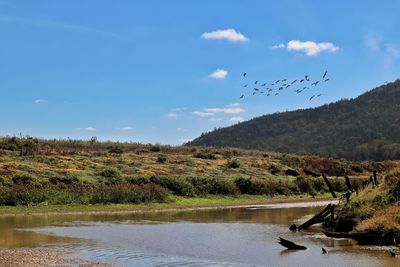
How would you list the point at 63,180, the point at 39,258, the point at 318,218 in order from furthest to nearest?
the point at 63,180
the point at 318,218
the point at 39,258

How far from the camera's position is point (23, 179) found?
5078cm

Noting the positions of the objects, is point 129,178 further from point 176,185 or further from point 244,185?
point 244,185

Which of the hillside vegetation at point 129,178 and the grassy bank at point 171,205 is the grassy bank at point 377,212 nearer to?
the hillside vegetation at point 129,178

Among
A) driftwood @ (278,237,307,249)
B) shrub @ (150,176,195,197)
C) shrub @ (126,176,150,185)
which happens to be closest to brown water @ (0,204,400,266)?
driftwood @ (278,237,307,249)

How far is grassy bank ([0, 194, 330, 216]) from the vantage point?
44500mm

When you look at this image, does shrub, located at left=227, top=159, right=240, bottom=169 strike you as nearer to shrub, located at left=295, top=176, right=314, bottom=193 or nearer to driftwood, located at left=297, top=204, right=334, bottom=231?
shrub, located at left=295, top=176, right=314, bottom=193

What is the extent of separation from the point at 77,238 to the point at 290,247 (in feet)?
36.7

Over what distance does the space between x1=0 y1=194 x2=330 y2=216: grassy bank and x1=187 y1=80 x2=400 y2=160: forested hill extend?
81990 millimetres

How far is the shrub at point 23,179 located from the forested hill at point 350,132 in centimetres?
10269

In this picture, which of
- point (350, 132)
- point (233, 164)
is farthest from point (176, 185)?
point (350, 132)

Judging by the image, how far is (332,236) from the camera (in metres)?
29.7

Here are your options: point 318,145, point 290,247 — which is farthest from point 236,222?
point 318,145

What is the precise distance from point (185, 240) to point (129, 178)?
29.2m

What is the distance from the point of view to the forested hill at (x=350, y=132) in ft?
481
